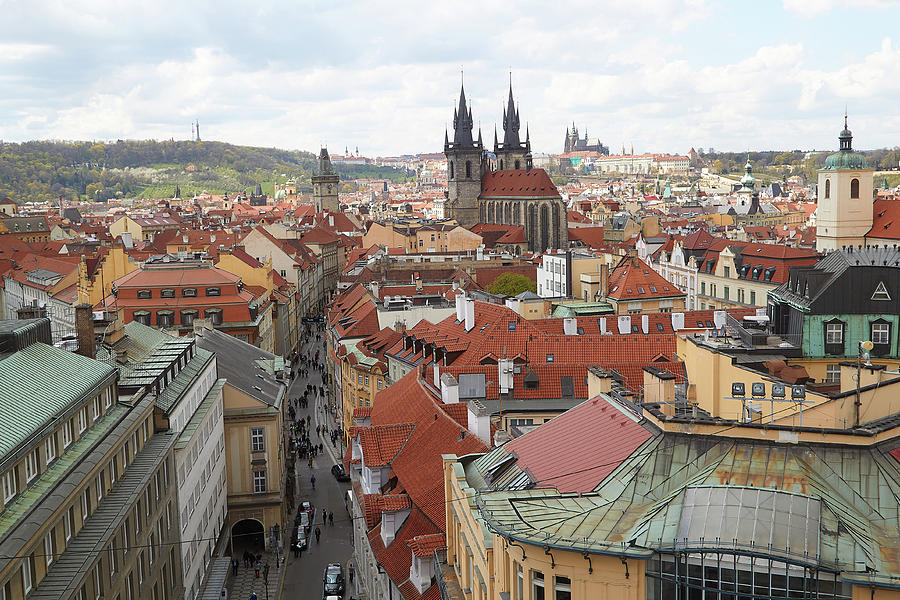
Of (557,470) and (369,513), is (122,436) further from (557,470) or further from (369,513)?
(557,470)

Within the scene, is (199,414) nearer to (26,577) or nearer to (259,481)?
(259,481)

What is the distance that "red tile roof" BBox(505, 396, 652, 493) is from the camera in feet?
69.8

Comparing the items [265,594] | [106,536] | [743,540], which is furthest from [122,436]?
[743,540]

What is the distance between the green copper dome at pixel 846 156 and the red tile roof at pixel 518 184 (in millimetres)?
72760

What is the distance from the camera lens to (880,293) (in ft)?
111

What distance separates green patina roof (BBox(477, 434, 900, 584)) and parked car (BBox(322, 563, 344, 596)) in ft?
72.3

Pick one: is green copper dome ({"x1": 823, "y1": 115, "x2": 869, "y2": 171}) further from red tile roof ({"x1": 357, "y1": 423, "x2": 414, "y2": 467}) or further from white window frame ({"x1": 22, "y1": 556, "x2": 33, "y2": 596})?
white window frame ({"x1": 22, "y1": 556, "x2": 33, "y2": 596})

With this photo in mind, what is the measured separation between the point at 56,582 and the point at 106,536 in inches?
110

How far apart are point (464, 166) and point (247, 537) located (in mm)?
139122

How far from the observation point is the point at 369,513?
3406 centimetres

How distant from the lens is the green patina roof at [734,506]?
57.1 feet

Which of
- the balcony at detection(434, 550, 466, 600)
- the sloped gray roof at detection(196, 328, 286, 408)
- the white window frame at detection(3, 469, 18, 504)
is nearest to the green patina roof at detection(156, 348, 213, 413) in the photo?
the sloped gray roof at detection(196, 328, 286, 408)

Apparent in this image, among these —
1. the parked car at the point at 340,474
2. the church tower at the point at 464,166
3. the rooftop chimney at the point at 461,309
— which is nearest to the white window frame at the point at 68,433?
the parked car at the point at 340,474

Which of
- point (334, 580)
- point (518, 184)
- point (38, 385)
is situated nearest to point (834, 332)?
point (334, 580)
